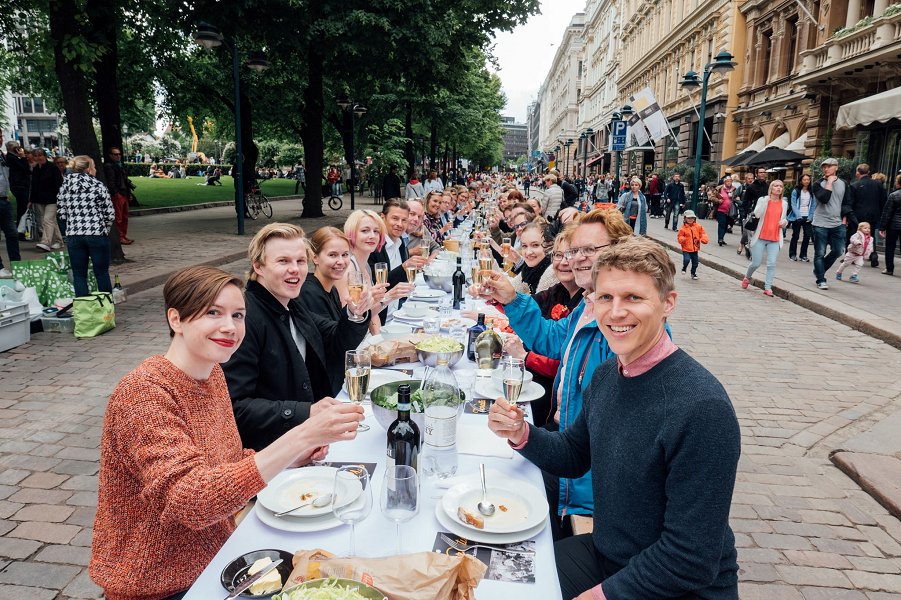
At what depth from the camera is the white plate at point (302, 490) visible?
5.28 ft

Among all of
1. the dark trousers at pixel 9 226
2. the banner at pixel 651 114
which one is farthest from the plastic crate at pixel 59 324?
the banner at pixel 651 114

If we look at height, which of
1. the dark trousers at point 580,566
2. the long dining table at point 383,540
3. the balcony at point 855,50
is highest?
the balcony at point 855,50

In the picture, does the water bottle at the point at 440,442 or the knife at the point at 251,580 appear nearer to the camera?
the knife at the point at 251,580

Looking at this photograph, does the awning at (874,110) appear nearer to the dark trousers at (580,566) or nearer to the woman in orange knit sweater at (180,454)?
the dark trousers at (580,566)

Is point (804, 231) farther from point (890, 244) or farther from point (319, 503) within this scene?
point (319, 503)

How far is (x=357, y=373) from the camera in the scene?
2332 mm

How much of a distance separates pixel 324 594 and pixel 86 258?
8.04 m

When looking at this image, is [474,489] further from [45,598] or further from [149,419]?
[45,598]

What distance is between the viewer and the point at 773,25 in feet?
76.9

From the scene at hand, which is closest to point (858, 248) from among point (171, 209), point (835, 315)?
point (835, 315)

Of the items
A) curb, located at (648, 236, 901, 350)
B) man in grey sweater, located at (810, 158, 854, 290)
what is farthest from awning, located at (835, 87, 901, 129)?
curb, located at (648, 236, 901, 350)

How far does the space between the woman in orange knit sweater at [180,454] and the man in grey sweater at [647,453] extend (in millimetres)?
859

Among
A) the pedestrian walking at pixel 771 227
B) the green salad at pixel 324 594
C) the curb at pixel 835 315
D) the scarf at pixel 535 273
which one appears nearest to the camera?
the green salad at pixel 324 594

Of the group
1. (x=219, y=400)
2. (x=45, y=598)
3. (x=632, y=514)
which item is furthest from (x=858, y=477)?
(x=45, y=598)
